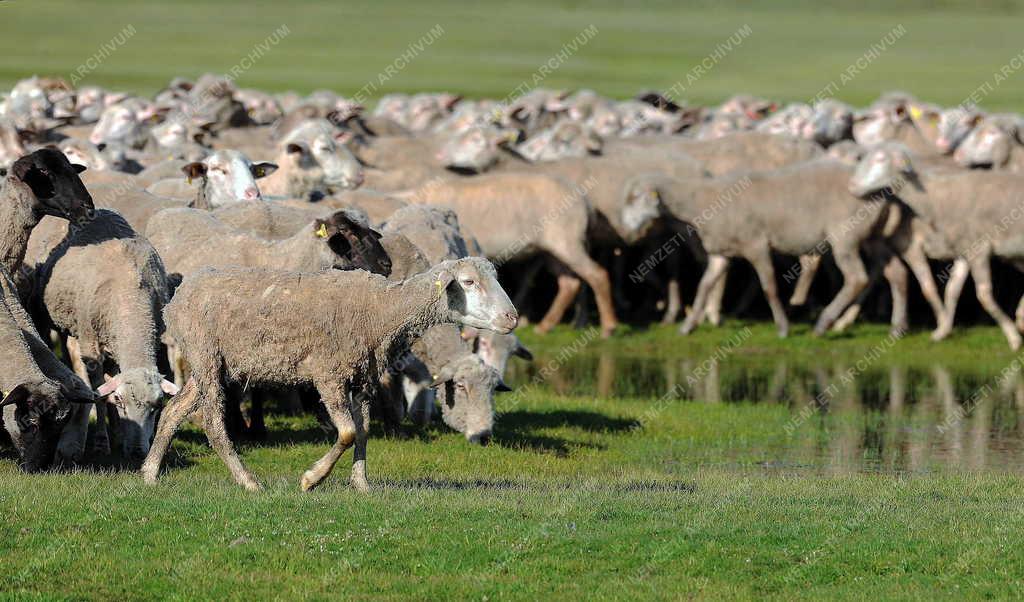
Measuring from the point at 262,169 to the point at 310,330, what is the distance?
24.7ft

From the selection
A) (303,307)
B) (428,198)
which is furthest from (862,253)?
(303,307)

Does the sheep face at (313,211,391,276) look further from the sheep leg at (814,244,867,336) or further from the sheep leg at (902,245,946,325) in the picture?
the sheep leg at (902,245,946,325)

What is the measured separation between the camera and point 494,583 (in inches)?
320

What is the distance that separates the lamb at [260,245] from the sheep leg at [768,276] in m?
10.3

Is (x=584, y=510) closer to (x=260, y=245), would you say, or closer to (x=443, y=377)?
(x=443, y=377)

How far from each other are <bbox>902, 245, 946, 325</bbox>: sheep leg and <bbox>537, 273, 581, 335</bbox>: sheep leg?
15.6 ft

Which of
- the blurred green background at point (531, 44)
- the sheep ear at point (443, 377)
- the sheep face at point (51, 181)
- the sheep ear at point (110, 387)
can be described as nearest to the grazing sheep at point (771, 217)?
the sheep ear at point (443, 377)

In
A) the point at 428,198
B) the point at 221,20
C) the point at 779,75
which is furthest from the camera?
the point at 221,20

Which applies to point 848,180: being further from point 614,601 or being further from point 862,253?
point 614,601

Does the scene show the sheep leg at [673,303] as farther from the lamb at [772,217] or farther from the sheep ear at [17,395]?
the sheep ear at [17,395]

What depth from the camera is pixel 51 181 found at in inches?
501

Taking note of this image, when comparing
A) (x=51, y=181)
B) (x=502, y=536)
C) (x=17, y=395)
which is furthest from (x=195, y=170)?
(x=502, y=536)

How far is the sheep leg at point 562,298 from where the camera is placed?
2334cm

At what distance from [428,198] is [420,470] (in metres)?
9.99
